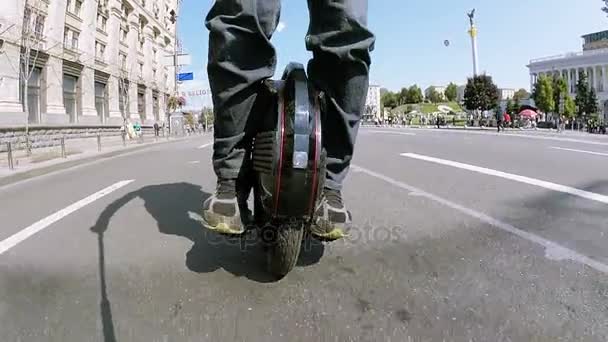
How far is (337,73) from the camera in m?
2.28

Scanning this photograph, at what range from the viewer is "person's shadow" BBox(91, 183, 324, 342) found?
2523 mm

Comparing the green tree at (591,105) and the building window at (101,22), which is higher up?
the building window at (101,22)

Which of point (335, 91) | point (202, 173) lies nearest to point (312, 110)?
point (335, 91)

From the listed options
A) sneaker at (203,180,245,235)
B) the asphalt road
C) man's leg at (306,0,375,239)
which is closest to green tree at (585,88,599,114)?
the asphalt road

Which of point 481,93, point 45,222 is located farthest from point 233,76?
point 481,93

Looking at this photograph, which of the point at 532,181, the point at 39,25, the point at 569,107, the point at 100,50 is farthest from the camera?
the point at 569,107

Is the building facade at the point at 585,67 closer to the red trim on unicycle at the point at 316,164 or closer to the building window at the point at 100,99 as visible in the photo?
the building window at the point at 100,99

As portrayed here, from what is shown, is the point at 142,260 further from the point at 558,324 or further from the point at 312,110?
the point at 558,324

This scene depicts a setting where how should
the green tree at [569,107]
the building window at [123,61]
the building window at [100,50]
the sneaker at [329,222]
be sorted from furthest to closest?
the green tree at [569,107], the building window at [123,61], the building window at [100,50], the sneaker at [329,222]

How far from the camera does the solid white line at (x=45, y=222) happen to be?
3508 mm

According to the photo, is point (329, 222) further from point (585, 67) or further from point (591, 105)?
point (585, 67)

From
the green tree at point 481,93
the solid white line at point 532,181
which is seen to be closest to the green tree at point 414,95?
the green tree at point 481,93

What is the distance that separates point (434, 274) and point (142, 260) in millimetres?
1874

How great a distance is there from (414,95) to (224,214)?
487ft
